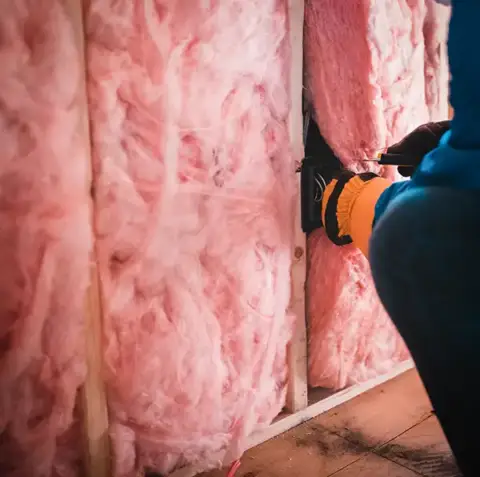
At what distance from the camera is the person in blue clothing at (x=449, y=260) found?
601 millimetres

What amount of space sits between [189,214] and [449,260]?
0.62 metres

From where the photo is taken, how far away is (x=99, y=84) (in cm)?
97

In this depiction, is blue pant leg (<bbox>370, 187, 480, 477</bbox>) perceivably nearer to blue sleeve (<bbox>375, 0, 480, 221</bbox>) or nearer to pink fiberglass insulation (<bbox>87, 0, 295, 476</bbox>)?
blue sleeve (<bbox>375, 0, 480, 221</bbox>)

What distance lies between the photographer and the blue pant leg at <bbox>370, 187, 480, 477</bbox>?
598mm

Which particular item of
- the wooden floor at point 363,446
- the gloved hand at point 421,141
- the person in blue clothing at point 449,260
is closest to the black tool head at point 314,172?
the gloved hand at point 421,141

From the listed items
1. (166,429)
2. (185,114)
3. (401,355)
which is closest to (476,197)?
(185,114)

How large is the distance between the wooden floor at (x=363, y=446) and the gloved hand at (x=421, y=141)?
680 millimetres

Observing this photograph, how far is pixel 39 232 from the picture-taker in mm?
916

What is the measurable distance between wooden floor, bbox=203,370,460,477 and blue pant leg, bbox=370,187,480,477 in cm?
60

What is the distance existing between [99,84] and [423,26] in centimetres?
114

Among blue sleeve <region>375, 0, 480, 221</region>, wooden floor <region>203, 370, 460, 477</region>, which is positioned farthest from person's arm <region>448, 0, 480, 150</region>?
wooden floor <region>203, 370, 460, 477</region>

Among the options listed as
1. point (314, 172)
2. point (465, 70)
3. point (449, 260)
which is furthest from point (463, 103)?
point (314, 172)

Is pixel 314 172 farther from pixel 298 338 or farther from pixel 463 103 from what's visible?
pixel 463 103

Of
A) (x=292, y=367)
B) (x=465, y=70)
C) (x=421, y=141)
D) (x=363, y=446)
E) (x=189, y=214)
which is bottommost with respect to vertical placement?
(x=363, y=446)
